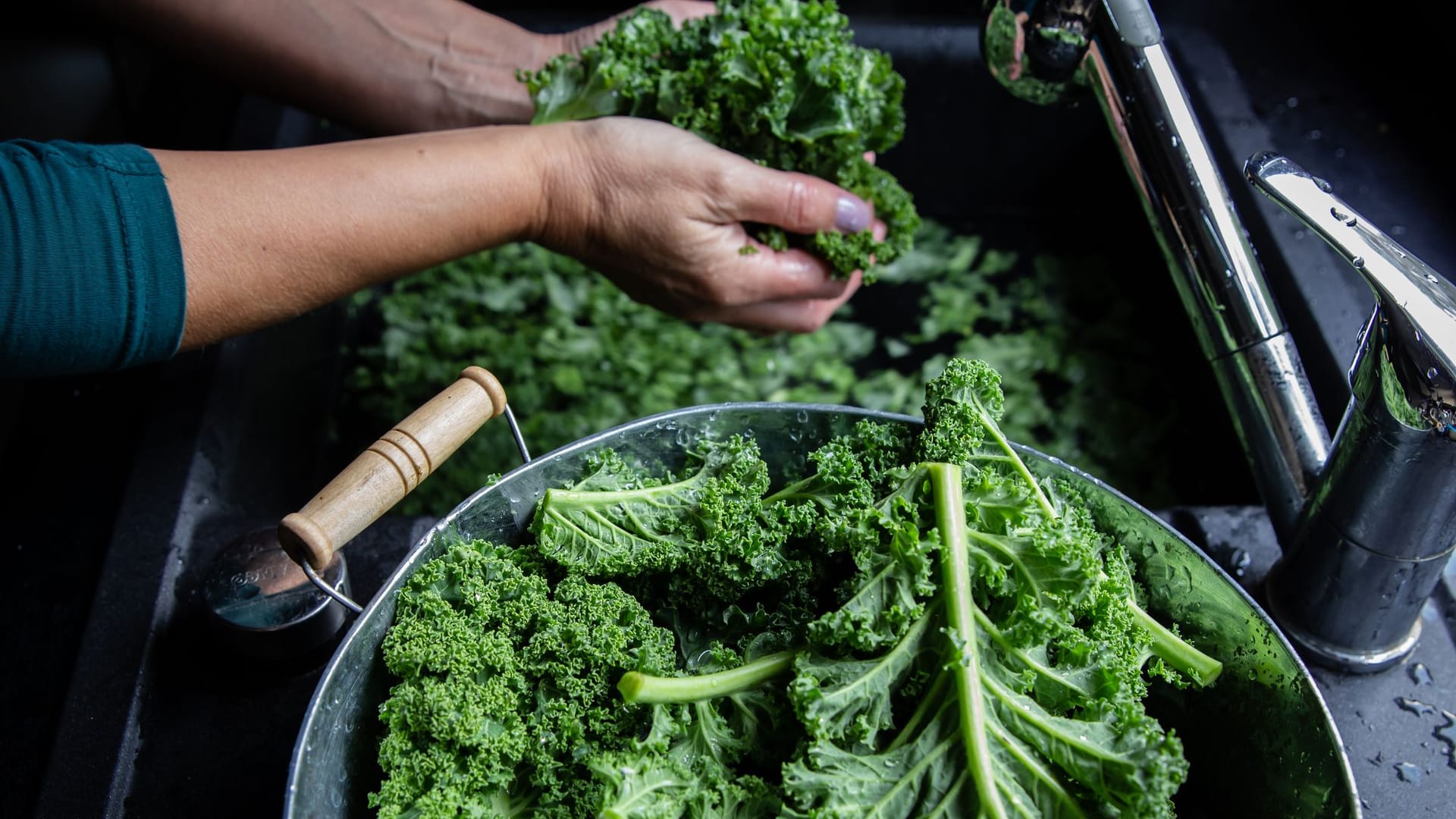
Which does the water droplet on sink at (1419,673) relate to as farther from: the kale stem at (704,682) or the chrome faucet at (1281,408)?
the kale stem at (704,682)

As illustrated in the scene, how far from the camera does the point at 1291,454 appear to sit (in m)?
1.23

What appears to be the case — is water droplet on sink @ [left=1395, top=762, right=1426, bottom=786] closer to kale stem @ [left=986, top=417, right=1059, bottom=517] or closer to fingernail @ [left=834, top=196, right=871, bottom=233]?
kale stem @ [left=986, top=417, right=1059, bottom=517]

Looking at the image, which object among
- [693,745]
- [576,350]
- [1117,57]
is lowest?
[576,350]

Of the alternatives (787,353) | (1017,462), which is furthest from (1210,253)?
(787,353)

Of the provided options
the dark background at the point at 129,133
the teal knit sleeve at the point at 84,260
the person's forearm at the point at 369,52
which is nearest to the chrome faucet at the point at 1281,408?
the dark background at the point at 129,133

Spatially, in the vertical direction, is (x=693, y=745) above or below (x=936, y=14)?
below

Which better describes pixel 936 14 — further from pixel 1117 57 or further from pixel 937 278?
pixel 1117 57

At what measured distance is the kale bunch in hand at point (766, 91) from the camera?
1501mm

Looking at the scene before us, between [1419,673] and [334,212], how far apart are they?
1.46 meters

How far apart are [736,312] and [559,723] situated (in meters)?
0.92

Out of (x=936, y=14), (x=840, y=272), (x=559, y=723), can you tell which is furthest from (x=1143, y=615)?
(x=936, y=14)

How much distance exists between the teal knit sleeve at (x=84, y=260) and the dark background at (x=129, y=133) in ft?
1.15

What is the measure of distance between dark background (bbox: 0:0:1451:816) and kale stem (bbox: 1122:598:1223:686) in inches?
31.5

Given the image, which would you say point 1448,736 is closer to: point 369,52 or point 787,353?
point 787,353
